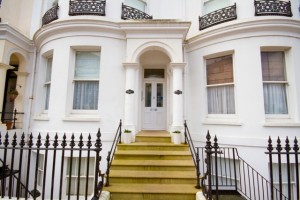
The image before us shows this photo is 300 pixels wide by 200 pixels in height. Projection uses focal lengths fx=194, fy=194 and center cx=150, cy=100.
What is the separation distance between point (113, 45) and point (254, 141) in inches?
230

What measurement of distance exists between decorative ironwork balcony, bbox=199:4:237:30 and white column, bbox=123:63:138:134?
322 cm

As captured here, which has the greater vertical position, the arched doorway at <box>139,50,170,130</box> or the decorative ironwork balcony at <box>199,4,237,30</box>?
the decorative ironwork balcony at <box>199,4,237,30</box>

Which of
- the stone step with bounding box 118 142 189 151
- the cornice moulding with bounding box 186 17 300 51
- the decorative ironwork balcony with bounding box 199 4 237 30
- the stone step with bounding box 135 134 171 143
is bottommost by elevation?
the stone step with bounding box 118 142 189 151

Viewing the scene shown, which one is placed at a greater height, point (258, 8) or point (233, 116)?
point (258, 8)

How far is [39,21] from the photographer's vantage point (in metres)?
8.96

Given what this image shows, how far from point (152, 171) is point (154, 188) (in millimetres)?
640

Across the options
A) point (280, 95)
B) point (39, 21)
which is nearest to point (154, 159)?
point (280, 95)

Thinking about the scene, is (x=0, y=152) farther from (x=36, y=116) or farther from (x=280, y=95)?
(x=280, y=95)

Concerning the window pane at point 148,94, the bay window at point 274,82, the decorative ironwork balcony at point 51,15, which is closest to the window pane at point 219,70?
the bay window at point 274,82

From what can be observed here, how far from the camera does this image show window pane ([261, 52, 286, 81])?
6664 millimetres

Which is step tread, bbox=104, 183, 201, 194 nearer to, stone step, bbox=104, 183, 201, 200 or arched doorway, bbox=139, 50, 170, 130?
stone step, bbox=104, 183, 201, 200

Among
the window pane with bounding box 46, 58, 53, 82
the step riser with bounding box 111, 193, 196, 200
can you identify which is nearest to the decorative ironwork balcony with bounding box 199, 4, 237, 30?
the step riser with bounding box 111, 193, 196, 200

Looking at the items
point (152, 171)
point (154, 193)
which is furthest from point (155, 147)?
point (154, 193)

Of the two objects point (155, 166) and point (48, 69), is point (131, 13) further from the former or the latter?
point (155, 166)
